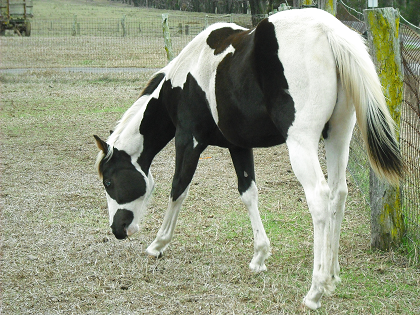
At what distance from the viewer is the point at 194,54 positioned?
4094 mm

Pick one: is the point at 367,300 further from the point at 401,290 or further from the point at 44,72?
the point at 44,72

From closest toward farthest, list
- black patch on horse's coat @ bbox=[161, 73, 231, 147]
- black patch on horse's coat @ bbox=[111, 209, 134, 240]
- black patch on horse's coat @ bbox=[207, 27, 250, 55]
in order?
black patch on horse's coat @ bbox=[207, 27, 250, 55] → black patch on horse's coat @ bbox=[161, 73, 231, 147] → black patch on horse's coat @ bbox=[111, 209, 134, 240]

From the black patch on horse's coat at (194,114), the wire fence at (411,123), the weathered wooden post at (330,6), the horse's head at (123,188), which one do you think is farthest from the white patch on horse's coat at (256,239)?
the weathered wooden post at (330,6)

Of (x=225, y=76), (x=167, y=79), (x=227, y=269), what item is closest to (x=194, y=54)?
(x=167, y=79)

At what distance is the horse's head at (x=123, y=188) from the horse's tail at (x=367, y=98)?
1943 millimetres

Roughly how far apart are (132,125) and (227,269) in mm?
1445

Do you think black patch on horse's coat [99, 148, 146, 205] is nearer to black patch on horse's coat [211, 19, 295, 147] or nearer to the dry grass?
the dry grass

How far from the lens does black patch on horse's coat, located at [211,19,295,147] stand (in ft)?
10.5

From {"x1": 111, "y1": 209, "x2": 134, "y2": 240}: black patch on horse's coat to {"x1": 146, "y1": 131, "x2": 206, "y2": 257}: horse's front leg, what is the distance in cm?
26

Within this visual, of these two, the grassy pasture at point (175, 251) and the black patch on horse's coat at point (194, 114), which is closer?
the grassy pasture at point (175, 251)

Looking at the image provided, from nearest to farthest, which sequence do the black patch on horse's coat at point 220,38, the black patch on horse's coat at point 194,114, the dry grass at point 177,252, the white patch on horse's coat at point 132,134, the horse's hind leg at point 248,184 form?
1. the dry grass at point 177,252
2. the black patch on horse's coat at point 220,38
3. the black patch on horse's coat at point 194,114
4. the horse's hind leg at point 248,184
5. the white patch on horse's coat at point 132,134

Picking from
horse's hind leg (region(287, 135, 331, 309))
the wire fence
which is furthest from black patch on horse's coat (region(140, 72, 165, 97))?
the wire fence

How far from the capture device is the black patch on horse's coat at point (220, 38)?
12.5 feet

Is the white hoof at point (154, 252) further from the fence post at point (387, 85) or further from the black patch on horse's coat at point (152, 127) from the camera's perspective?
the fence post at point (387, 85)
